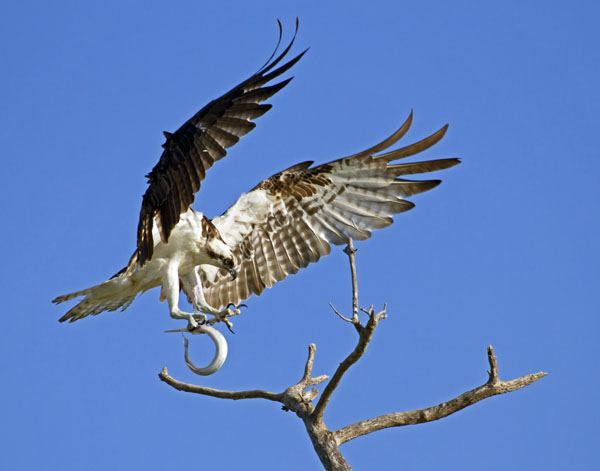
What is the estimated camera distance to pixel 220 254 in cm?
834

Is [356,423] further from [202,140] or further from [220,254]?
[202,140]

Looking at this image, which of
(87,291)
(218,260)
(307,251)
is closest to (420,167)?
(307,251)

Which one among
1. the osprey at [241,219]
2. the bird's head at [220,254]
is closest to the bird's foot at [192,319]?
the osprey at [241,219]

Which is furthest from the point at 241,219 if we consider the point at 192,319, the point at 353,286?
the point at 353,286

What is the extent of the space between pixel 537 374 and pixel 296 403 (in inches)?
77.3

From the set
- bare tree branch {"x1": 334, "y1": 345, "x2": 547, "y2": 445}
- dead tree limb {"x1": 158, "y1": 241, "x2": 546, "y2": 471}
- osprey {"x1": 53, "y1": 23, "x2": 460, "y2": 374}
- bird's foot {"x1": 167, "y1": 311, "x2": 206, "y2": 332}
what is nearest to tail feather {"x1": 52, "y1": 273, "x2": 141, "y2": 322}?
osprey {"x1": 53, "y1": 23, "x2": 460, "y2": 374}

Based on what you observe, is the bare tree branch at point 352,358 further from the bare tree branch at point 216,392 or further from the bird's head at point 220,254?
the bird's head at point 220,254

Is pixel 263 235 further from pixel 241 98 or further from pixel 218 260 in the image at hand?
pixel 241 98

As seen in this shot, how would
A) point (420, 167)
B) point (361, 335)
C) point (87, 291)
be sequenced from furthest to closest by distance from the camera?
point (420, 167)
point (87, 291)
point (361, 335)

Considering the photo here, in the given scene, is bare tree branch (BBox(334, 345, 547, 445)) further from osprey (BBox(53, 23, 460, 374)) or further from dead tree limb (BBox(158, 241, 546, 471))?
osprey (BBox(53, 23, 460, 374))

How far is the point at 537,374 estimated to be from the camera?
7.45 meters

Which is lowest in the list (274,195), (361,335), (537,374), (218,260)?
(537,374)

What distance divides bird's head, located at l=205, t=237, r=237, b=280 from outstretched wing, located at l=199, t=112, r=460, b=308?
21.3 inches

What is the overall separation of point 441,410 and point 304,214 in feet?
8.69
